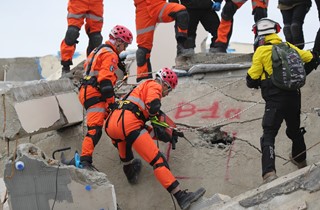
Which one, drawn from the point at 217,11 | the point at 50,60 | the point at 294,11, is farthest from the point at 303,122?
the point at 50,60

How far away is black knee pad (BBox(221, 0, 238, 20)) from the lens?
9.25 metres

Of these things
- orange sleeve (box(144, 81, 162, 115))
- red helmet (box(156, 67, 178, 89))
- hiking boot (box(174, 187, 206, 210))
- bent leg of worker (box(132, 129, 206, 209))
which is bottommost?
hiking boot (box(174, 187, 206, 210))

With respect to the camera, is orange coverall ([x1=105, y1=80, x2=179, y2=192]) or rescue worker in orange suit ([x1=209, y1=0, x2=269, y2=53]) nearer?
orange coverall ([x1=105, y1=80, x2=179, y2=192])

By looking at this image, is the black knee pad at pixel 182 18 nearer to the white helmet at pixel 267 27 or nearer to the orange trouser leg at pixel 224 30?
the orange trouser leg at pixel 224 30

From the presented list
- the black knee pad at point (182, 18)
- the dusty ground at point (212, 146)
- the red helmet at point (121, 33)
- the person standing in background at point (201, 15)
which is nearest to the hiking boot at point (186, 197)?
the dusty ground at point (212, 146)

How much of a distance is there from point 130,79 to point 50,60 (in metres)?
5.59

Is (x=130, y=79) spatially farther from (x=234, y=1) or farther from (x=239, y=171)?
(x=239, y=171)

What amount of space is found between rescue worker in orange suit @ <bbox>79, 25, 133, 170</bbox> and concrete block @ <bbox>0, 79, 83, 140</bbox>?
0.79 metres

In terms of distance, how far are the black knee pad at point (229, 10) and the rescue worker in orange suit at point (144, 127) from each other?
2.29 meters

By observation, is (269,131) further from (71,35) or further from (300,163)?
(71,35)

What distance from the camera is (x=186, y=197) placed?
22.1 ft

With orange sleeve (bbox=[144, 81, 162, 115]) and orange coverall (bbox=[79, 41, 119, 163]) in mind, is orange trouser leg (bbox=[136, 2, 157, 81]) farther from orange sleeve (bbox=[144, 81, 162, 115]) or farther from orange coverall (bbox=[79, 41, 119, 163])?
orange sleeve (bbox=[144, 81, 162, 115])

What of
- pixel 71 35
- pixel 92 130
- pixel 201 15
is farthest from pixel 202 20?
pixel 92 130

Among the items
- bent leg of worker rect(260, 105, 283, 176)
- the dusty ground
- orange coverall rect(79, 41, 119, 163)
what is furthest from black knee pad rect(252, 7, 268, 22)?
bent leg of worker rect(260, 105, 283, 176)
